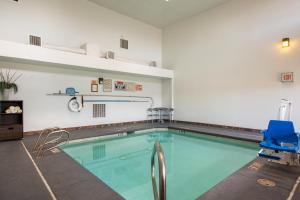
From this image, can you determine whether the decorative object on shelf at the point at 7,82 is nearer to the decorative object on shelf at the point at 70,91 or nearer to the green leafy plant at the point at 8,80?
the green leafy plant at the point at 8,80

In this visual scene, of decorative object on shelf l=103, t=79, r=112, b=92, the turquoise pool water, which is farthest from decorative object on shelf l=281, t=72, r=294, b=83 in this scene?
decorative object on shelf l=103, t=79, r=112, b=92

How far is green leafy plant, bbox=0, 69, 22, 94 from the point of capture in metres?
4.76

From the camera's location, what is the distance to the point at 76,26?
6305 millimetres

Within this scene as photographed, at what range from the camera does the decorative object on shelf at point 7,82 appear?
4793 millimetres

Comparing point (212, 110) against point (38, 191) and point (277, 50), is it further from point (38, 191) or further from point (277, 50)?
point (38, 191)

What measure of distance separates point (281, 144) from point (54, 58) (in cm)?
599

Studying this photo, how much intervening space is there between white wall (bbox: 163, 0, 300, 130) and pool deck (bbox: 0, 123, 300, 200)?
10.2ft

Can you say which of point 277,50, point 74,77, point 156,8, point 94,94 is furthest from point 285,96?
point 74,77

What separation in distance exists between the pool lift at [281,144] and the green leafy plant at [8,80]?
21.0 ft

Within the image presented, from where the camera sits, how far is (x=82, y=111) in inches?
253

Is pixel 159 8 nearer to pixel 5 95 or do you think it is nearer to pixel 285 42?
pixel 285 42

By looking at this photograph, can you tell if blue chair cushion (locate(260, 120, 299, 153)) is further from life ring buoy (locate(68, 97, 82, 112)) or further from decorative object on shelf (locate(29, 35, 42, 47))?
decorative object on shelf (locate(29, 35, 42, 47))

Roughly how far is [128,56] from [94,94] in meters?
2.40

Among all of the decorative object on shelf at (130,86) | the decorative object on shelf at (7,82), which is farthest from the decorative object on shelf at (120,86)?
the decorative object on shelf at (7,82)
